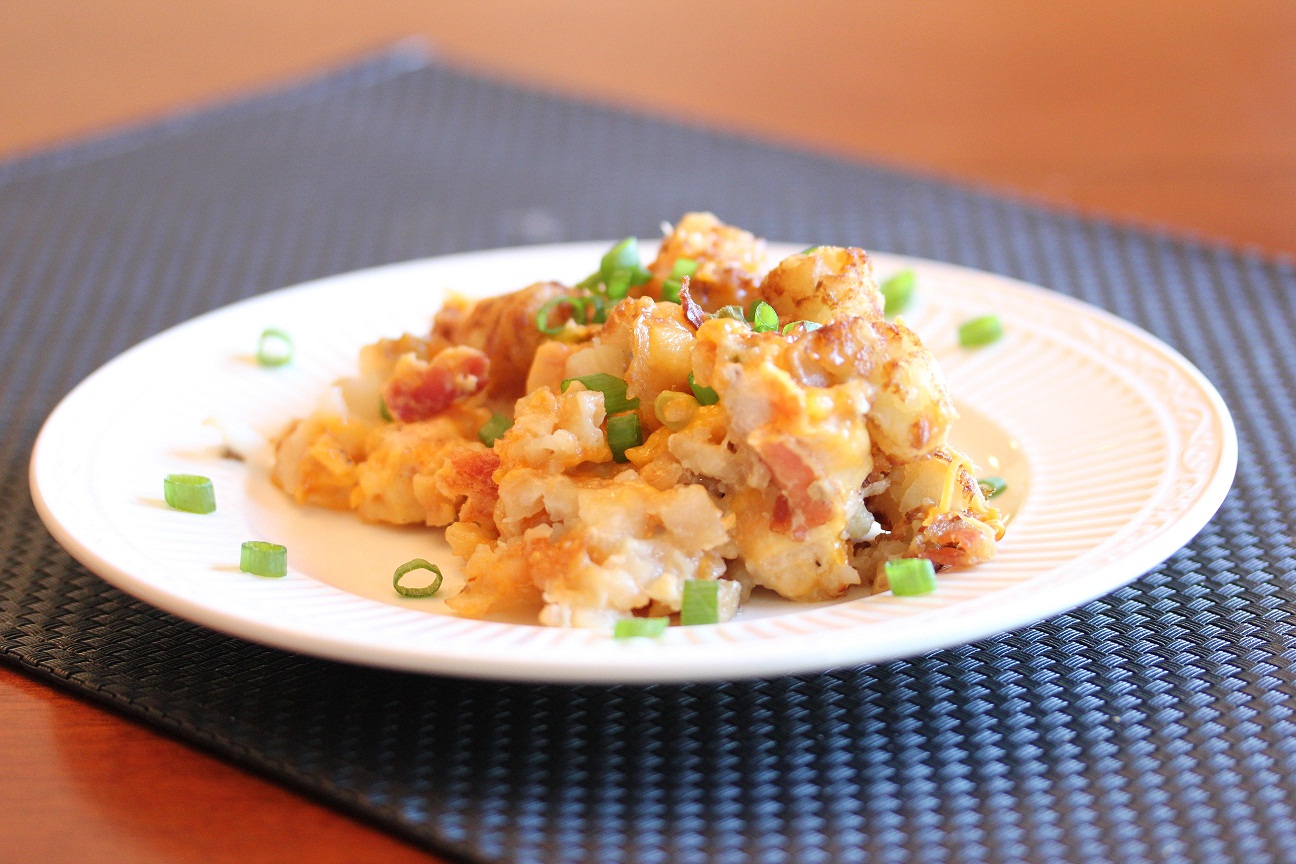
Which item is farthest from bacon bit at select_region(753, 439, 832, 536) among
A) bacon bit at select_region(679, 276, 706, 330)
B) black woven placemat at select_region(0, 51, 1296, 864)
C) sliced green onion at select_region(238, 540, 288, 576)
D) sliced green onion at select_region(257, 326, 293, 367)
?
sliced green onion at select_region(257, 326, 293, 367)

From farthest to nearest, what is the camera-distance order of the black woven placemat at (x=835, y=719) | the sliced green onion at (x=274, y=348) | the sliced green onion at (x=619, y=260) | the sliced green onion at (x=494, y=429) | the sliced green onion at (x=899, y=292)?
1. the sliced green onion at (x=899, y=292)
2. the sliced green onion at (x=274, y=348)
3. the sliced green onion at (x=619, y=260)
4. the sliced green onion at (x=494, y=429)
5. the black woven placemat at (x=835, y=719)

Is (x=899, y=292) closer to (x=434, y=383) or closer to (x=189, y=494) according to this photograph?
(x=434, y=383)

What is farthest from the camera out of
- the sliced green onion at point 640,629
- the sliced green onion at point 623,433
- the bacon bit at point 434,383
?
the bacon bit at point 434,383

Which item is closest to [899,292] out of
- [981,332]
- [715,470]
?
[981,332]

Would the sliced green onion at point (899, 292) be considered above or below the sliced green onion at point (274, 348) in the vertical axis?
above

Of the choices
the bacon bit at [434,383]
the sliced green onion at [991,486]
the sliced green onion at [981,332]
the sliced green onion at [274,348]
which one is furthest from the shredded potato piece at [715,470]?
the sliced green onion at [981,332]

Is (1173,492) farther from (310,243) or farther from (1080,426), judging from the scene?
(310,243)

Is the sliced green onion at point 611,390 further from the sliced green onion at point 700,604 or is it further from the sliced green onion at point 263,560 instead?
the sliced green onion at point 263,560
